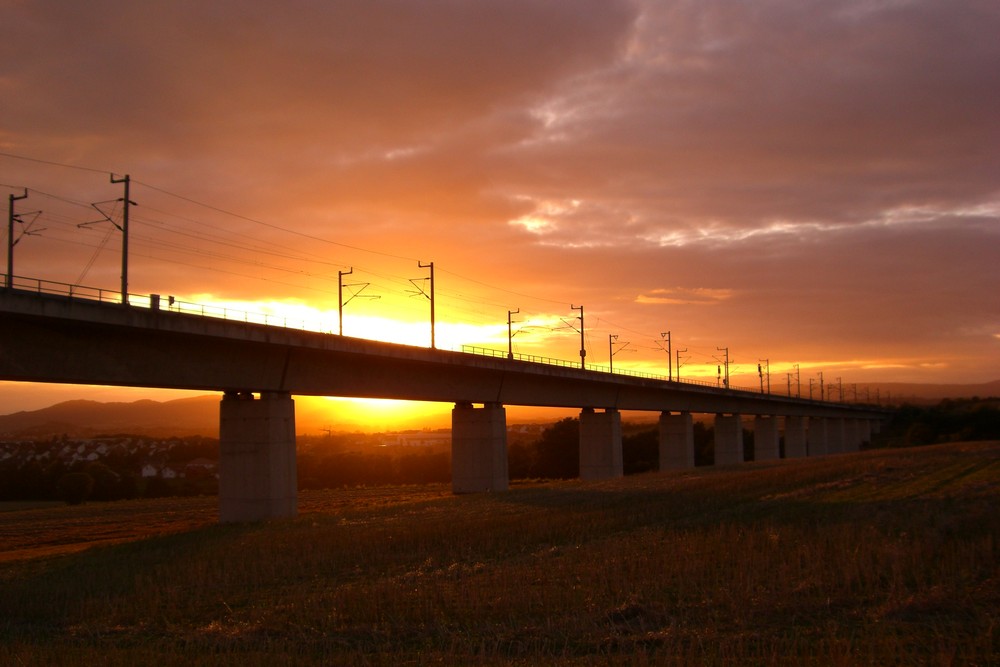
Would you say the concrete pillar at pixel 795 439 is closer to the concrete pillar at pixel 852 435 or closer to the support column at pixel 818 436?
the support column at pixel 818 436

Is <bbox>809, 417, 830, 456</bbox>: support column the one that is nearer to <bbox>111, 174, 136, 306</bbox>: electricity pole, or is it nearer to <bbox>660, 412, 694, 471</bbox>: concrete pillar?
<bbox>660, 412, 694, 471</bbox>: concrete pillar

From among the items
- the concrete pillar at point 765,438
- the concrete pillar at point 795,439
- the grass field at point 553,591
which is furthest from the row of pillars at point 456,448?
the concrete pillar at point 795,439

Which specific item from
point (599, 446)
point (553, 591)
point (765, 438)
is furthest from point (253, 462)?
point (765, 438)

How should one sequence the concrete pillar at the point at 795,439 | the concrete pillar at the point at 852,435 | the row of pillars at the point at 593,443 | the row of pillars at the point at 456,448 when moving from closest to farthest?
the row of pillars at the point at 456,448, the row of pillars at the point at 593,443, the concrete pillar at the point at 795,439, the concrete pillar at the point at 852,435

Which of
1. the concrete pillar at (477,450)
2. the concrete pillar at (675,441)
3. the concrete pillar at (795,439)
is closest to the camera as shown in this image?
the concrete pillar at (477,450)

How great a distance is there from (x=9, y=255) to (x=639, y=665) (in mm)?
38203

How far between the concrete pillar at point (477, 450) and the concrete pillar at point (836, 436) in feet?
397

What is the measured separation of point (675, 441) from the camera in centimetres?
10306

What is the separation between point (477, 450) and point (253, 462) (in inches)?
954

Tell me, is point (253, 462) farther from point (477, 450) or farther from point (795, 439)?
point (795, 439)

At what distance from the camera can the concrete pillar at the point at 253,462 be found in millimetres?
44281

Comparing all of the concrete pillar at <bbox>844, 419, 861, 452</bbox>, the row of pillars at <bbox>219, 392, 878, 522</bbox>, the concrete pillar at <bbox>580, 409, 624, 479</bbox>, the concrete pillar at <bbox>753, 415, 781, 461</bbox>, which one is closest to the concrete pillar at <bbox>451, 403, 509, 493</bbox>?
the row of pillars at <bbox>219, 392, 878, 522</bbox>

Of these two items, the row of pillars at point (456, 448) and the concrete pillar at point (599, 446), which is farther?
the concrete pillar at point (599, 446)

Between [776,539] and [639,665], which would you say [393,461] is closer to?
[776,539]
